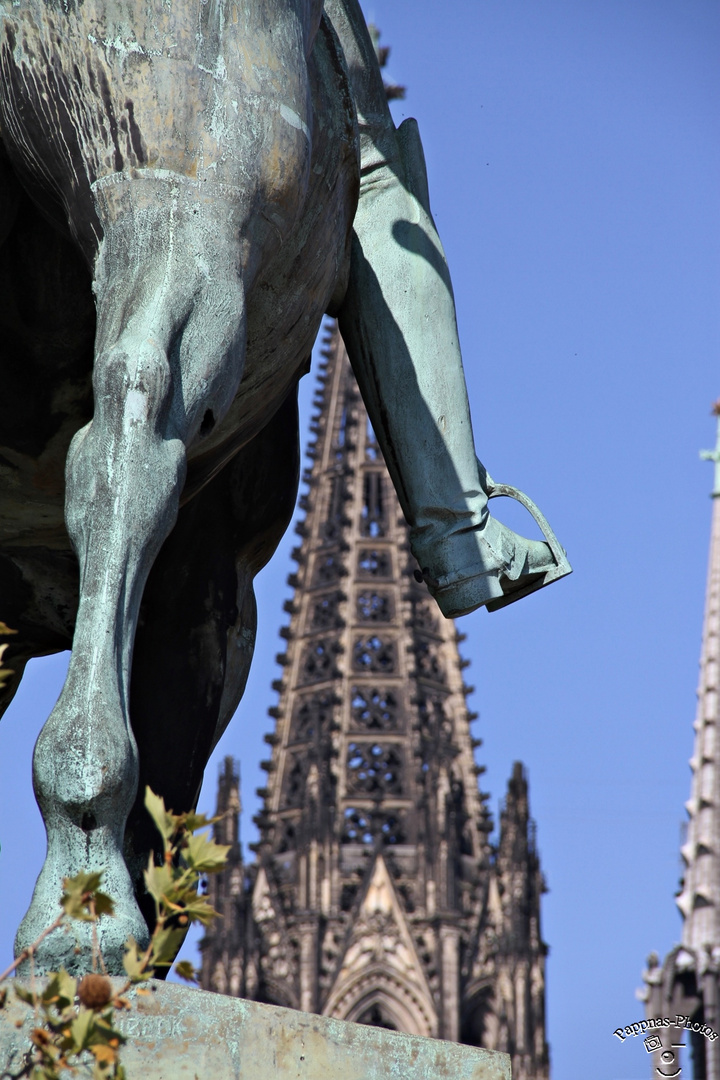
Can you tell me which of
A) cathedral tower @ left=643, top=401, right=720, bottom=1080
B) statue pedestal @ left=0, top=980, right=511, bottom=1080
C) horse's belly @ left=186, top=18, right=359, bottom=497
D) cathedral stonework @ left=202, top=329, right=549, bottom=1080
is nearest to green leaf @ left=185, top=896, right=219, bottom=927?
statue pedestal @ left=0, top=980, right=511, bottom=1080

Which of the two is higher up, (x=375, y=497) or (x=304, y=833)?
(x=375, y=497)

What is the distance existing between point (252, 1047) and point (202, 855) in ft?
2.34

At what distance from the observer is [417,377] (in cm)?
442

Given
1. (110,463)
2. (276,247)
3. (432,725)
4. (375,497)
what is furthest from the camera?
(375,497)

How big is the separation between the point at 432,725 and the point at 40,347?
6803cm

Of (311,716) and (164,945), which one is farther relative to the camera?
→ (311,716)

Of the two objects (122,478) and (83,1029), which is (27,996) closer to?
(83,1029)

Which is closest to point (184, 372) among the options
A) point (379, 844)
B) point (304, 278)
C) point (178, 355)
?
point (178, 355)

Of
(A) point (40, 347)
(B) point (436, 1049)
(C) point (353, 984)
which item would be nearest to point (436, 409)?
(A) point (40, 347)

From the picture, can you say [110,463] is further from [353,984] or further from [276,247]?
[353,984]

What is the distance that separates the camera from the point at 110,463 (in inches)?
134

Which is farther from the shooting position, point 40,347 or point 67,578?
point 67,578

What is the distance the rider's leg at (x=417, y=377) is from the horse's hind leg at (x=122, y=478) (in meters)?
0.75

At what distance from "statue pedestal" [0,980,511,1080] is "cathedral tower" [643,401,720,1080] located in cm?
5051
